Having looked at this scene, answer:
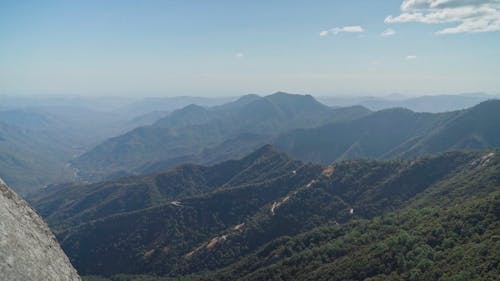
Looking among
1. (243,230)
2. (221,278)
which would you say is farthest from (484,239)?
(243,230)

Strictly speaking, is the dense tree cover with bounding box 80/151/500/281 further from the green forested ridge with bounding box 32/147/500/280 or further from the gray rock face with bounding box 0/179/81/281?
the gray rock face with bounding box 0/179/81/281

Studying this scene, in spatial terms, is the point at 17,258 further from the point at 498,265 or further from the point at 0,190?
the point at 498,265

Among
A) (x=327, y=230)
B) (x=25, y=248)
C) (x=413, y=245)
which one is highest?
(x=25, y=248)

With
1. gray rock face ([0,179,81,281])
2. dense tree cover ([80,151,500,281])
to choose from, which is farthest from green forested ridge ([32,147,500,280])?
gray rock face ([0,179,81,281])

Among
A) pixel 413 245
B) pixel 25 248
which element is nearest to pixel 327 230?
pixel 413 245

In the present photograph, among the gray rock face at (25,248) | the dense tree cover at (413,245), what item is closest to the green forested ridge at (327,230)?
the dense tree cover at (413,245)

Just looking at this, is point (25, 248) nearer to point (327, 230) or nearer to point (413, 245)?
point (413, 245)
